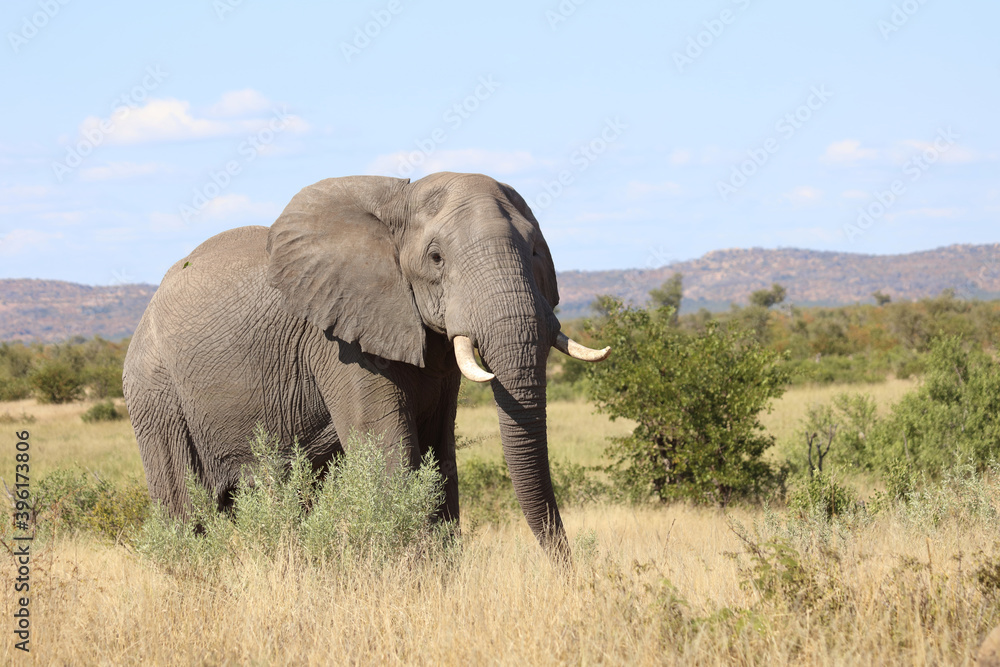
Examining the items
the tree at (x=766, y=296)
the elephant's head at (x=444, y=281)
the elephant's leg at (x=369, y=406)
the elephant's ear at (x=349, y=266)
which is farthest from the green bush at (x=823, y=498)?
the tree at (x=766, y=296)

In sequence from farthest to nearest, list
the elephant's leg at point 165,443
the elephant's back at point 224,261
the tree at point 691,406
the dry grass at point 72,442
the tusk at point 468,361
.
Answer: the dry grass at point 72,442, the tree at point 691,406, the elephant's leg at point 165,443, the elephant's back at point 224,261, the tusk at point 468,361

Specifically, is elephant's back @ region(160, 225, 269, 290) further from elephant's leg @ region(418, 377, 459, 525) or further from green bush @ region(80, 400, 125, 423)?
green bush @ region(80, 400, 125, 423)

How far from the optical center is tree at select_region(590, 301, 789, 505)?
36.2ft

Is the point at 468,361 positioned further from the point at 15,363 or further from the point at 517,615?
the point at 15,363

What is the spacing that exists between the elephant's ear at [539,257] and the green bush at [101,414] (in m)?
21.8

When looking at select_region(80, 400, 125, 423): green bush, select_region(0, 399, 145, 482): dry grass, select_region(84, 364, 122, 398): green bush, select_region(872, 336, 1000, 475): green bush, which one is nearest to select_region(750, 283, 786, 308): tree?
select_region(84, 364, 122, 398): green bush

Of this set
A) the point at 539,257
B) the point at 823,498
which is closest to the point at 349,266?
the point at 539,257

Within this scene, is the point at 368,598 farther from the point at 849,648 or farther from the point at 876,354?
the point at 876,354

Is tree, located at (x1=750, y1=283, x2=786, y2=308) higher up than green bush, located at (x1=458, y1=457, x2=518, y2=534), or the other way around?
tree, located at (x1=750, y1=283, x2=786, y2=308)

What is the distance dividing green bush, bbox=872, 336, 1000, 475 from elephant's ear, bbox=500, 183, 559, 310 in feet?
20.4

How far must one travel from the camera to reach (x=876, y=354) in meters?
35.2

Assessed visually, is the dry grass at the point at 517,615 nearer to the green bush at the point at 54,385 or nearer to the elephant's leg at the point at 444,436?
the elephant's leg at the point at 444,436

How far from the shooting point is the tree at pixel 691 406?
11023 millimetres

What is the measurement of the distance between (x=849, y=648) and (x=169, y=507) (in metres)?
5.12
